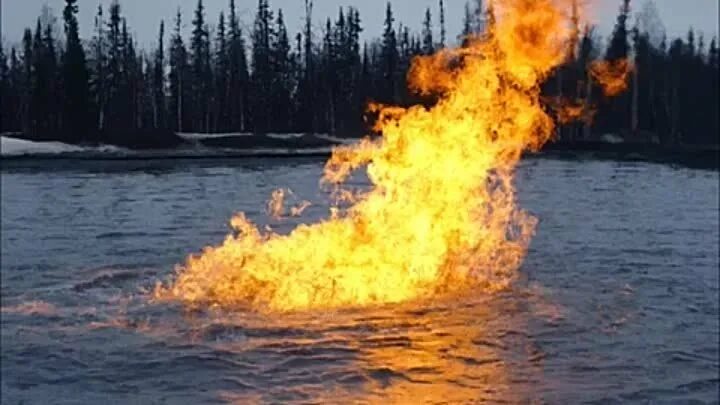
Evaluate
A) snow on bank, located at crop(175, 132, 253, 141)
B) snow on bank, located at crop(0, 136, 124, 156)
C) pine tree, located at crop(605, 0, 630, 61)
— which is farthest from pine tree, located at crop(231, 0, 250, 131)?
snow on bank, located at crop(0, 136, 124, 156)

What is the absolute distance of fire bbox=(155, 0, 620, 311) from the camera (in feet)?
42.4

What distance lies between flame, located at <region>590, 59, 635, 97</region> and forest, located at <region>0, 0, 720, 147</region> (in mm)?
297

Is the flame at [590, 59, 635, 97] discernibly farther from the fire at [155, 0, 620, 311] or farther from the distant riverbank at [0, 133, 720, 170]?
the fire at [155, 0, 620, 311]

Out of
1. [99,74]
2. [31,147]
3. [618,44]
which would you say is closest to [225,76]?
[99,74]

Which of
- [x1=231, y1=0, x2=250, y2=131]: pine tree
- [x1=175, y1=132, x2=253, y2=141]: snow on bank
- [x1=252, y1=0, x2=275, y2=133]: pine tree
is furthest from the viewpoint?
[x1=175, y1=132, x2=253, y2=141]: snow on bank

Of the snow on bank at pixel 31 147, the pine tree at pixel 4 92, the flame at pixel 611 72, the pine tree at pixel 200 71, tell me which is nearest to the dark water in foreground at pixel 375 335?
the pine tree at pixel 200 71

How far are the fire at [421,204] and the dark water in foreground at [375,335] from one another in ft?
2.26

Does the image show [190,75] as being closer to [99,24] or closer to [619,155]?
[99,24]


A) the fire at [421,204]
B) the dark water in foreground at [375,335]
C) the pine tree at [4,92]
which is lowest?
the dark water in foreground at [375,335]

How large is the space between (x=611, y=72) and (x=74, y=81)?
12929mm

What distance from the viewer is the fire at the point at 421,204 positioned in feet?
42.4

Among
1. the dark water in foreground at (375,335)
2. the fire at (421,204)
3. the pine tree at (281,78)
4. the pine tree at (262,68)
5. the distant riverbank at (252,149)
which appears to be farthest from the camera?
the distant riverbank at (252,149)

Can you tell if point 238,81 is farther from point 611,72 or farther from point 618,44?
point 611,72

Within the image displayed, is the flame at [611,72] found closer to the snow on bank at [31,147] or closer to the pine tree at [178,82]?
the pine tree at [178,82]
